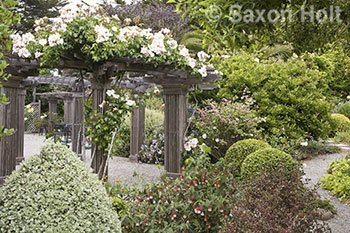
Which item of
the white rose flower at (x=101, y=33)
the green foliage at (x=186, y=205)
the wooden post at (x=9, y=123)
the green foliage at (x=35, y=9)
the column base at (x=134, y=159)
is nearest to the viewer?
the green foliage at (x=186, y=205)

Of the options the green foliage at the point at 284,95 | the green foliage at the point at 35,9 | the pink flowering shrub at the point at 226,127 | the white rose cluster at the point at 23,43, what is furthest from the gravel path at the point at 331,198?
the green foliage at the point at 35,9

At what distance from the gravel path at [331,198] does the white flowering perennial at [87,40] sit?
2937 mm

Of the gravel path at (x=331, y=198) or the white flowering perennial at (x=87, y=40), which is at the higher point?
the white flowering perennial at (x=87, y=40)

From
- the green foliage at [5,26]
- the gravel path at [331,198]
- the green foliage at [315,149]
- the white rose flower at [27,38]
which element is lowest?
the gravel path at [331,198]

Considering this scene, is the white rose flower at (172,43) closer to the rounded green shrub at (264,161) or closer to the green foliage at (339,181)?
the rounded green shrub at (264,161)

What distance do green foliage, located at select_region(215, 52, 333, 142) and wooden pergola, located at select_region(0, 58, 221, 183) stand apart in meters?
3.29

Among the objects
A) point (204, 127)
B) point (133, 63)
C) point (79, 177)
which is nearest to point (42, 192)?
point (79, 177)

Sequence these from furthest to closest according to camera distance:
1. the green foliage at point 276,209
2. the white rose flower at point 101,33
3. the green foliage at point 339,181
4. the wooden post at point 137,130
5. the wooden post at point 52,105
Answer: the wooden post at point 52,105 → the wooden post at point 137,130 → the green foliage at point 339,181 → the white rose flower at point 101,33 → the green foliage at point 276,209

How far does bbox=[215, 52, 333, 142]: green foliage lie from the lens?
7.77 m

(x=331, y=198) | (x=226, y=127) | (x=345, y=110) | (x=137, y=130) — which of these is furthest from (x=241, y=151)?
(x=345, y=110)

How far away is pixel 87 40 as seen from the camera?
133 inches

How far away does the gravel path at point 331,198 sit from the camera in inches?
149

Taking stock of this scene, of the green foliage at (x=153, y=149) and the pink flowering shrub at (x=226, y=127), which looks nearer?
the pink flowering shrub at (x=226, y=127)

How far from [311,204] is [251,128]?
492 cm
